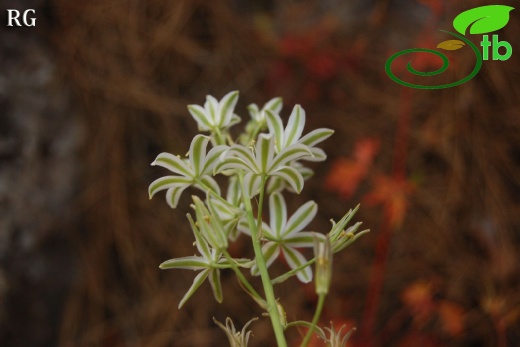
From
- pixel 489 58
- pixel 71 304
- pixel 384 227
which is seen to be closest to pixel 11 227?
pixel 71 304

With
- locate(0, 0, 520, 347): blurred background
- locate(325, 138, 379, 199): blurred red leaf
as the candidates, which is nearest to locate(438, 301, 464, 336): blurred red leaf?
locate(0, 0, 520, 347): blurred background

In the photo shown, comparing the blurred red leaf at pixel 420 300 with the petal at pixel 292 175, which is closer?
the petal at pixel 292 175

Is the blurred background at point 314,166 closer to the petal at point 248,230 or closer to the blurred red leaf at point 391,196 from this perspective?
the blurred red leaf at point 391,196

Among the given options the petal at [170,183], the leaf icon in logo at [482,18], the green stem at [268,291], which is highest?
the leaf icon in logo at [482,18]

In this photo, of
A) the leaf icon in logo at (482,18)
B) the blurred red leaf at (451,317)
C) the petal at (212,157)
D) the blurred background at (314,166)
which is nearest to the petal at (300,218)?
the petal at (212,157)

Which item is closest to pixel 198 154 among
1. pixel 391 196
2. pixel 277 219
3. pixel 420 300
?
pixel 277 219

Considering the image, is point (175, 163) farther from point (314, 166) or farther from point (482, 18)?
point (314, 166)
